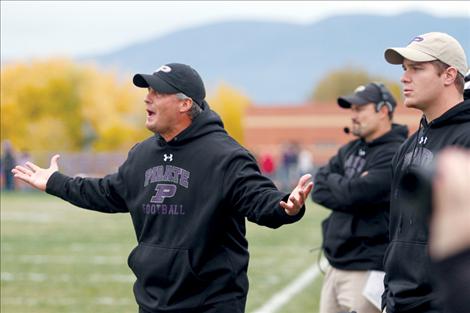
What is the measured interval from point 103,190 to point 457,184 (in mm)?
3526

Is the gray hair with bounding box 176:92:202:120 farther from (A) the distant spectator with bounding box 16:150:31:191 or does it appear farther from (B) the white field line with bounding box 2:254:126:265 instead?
(A) the distant spectator with bounding box 16:150:31:191

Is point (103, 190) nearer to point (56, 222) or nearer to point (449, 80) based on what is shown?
point (449, 80)

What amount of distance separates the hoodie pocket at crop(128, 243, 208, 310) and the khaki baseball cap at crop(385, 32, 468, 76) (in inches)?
52.6

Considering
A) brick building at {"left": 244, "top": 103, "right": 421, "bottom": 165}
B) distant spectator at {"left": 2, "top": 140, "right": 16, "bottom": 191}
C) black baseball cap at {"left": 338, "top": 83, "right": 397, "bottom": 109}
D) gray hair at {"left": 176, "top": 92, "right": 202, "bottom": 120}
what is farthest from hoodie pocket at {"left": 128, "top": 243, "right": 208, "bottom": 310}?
brick building at {"left": 244, "top": 103, "right": 421, "bottom": 165}

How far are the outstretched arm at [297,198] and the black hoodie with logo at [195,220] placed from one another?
6.4 inches

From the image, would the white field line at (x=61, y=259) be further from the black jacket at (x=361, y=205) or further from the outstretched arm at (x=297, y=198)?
the outstretched arm at (x=297, y=198)

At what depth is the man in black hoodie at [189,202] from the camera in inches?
183

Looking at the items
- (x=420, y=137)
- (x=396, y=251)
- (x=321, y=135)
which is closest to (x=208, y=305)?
(x=396, y=251)

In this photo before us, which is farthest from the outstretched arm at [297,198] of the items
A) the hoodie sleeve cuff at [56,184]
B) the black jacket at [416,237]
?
the hoodie sleeve cuff at [56,184]

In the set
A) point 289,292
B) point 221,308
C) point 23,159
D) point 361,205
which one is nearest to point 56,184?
point 221,308

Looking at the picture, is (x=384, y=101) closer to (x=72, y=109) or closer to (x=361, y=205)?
(x=361, y=205)

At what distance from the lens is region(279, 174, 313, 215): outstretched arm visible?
13.9ft

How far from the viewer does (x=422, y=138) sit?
4379 mm

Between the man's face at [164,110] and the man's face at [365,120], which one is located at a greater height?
the man's face at [164,110]
